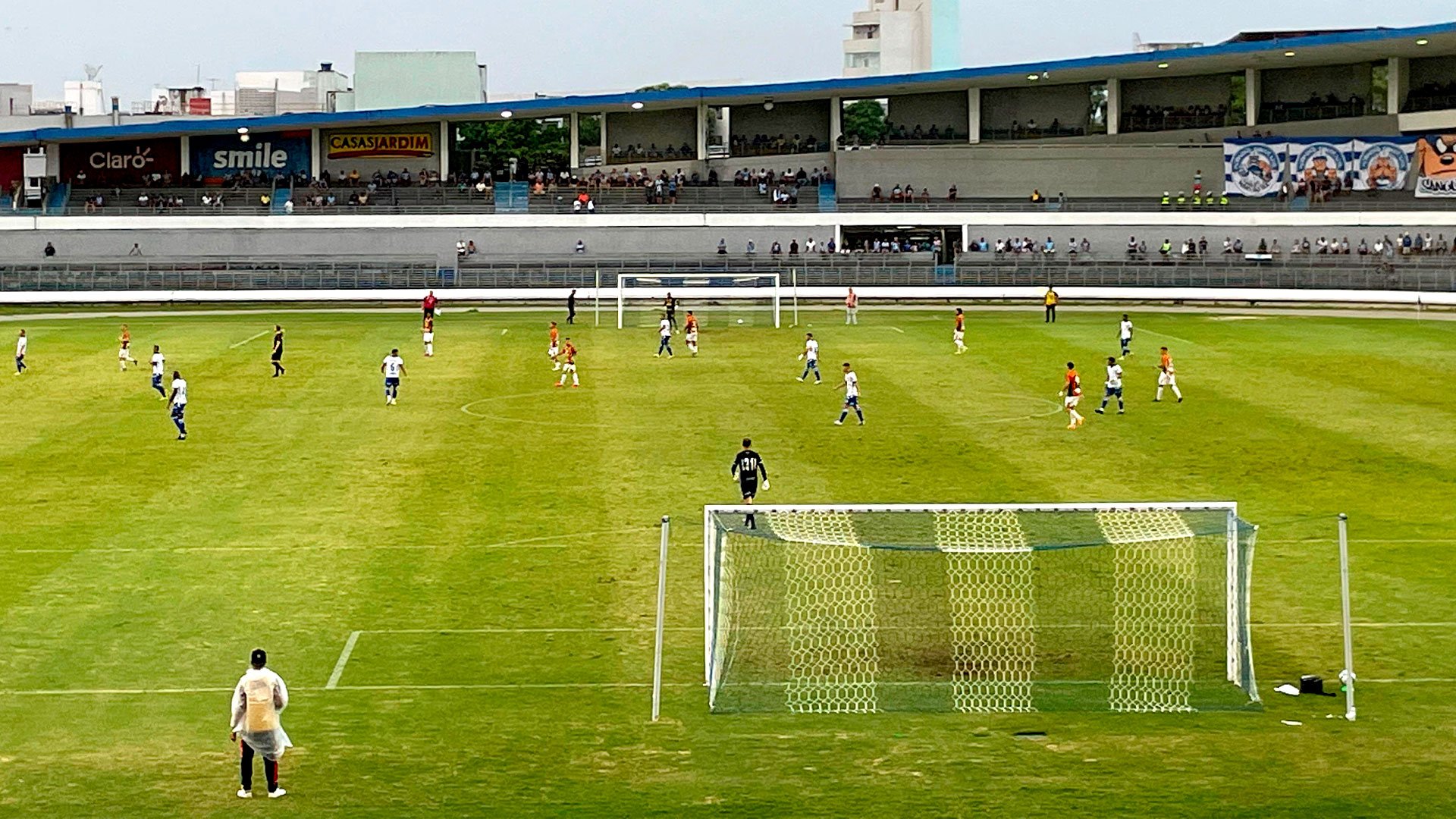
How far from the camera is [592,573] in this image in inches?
990

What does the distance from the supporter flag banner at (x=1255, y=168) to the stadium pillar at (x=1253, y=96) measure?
305 centimetres

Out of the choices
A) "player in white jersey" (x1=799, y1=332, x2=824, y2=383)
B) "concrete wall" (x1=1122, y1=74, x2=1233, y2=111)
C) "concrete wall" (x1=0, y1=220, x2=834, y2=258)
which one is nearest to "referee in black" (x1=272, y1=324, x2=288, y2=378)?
"player in white jersey" (x1=799, y1=332, x2=824, y2=383)

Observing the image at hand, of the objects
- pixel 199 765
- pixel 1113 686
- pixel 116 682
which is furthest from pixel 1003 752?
pixel 116 682

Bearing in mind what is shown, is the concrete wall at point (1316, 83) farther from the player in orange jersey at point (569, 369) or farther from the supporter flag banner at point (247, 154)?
the player in orange jersey at point (569, 369)

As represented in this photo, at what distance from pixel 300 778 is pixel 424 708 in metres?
2.40

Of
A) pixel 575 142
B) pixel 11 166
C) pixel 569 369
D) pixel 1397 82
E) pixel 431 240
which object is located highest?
pixel 1397 82

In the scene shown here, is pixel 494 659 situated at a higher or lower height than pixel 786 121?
lower

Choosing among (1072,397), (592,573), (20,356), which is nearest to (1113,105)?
(1072,397)

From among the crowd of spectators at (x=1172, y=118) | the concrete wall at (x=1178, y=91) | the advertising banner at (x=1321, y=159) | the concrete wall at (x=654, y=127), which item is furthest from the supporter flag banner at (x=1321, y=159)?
the concrete wall at (x=654, y=127)

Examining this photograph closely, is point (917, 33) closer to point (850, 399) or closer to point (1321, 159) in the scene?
point (1321, 159)

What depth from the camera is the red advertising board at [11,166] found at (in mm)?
97000

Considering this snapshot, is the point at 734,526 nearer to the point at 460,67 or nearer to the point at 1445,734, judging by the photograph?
the point at 1445,734

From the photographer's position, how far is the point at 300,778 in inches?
652

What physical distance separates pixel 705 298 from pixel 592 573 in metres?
51.0
